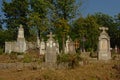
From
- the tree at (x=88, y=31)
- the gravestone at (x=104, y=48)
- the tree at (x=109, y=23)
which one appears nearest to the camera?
the gravestone at (x=104, y=48)

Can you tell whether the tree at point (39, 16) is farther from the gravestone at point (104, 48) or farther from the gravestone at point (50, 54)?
the gravestone at point (50, 54)

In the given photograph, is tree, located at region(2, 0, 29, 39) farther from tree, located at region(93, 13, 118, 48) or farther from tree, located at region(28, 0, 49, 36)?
tree, located at region(93, 13, 118, 48)

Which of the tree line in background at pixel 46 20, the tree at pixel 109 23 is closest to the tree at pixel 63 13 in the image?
the tree line in background at pixel 46 20

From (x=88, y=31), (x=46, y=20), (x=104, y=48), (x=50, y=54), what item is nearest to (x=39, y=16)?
(x=46, y=20)

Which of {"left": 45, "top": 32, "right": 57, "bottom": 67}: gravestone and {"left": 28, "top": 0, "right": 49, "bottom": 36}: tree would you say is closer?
{"left": 45, "top": 32, "right": 57, "bottom": 67}: gravestone

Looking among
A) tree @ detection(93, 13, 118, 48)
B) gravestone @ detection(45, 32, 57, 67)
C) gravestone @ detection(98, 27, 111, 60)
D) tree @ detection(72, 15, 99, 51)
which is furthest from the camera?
tree @ detection(93, 13, 118, 48)

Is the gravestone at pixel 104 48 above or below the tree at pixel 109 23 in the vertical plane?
below

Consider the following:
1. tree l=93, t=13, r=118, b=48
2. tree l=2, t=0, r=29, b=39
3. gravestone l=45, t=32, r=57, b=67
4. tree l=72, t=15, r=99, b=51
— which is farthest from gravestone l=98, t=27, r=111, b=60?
tree l=93, t=13, r=118, b=48

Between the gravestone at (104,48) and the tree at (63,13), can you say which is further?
the tree at (63,13)

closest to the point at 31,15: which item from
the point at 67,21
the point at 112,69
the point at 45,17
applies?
the point at 45,17

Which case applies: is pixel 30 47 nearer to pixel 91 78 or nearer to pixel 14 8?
pixel 14 8

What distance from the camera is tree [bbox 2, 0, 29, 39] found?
51.9m

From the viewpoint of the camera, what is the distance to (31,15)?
49.7m

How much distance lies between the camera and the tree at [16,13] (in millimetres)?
51906
